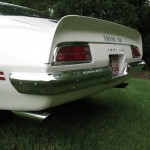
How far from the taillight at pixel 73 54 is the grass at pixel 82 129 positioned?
2.71 feet

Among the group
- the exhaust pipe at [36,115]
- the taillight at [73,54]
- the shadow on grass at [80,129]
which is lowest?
the shadow on grass at [80,129]

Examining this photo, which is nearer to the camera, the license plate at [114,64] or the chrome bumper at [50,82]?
the chrome bumper at [50,82]

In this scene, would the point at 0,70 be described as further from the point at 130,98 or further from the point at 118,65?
the point at 130,98

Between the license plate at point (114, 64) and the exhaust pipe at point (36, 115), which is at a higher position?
the license plate at point (114, 64)

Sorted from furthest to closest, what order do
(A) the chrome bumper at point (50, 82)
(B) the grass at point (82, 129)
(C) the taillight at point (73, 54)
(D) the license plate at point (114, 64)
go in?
(D) the license plate at point (114, 64), (B) the grass at point (82, 129), (C) the taillight at point (73, 54), (A) the chrome bumper at point (50, 82)

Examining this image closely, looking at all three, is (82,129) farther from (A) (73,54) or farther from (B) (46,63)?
(B) (46,63)

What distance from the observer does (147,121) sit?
4.54 m

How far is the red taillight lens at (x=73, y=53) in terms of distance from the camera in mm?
2938

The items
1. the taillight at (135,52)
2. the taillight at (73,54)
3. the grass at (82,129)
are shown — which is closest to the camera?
the taillight at (73,54)

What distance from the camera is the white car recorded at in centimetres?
283

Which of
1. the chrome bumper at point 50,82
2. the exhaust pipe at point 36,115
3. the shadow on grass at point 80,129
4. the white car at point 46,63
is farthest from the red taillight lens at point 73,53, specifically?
the shadow on grass at point 80,129

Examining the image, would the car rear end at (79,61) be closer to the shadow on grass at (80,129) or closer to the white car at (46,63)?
the white car at (46,63)

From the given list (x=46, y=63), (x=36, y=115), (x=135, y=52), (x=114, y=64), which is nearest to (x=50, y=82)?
(x=46, y=63)

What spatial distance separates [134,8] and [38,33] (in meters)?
10.1
